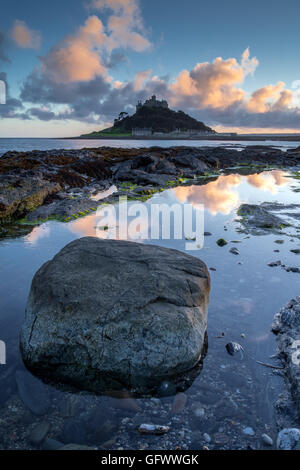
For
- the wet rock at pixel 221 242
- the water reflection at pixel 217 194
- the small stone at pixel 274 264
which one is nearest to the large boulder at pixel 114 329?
the small stone at pixel 274 264

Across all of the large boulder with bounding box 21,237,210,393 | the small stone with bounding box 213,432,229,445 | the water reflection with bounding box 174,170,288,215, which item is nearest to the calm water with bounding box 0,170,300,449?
the small stone with bounding box 213,432,229,445

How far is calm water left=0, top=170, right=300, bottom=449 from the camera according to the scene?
3164 mm

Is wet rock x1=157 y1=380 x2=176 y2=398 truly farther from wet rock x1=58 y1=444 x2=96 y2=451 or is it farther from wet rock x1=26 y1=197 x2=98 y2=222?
wet rock x1=26 y1=197 x2=98 y2=222

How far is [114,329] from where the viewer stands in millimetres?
3812

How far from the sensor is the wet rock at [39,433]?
3066 millimetres

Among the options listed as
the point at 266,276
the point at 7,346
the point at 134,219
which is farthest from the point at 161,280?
the point at 134,219

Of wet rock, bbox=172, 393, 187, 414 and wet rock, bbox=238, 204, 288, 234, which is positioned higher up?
wet rock, bbox=238, 204, 288, 234

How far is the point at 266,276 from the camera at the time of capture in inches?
267

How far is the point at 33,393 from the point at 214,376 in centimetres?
234

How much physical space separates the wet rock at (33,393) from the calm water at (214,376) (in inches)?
2.7

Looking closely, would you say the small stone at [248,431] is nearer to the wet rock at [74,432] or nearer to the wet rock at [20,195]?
the wet rock at [74,432]

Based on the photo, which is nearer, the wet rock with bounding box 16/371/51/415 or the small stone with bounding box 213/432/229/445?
the small stone with bounding box 213/432/229/445

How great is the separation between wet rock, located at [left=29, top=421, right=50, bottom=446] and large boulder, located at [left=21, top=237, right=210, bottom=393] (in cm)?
63
